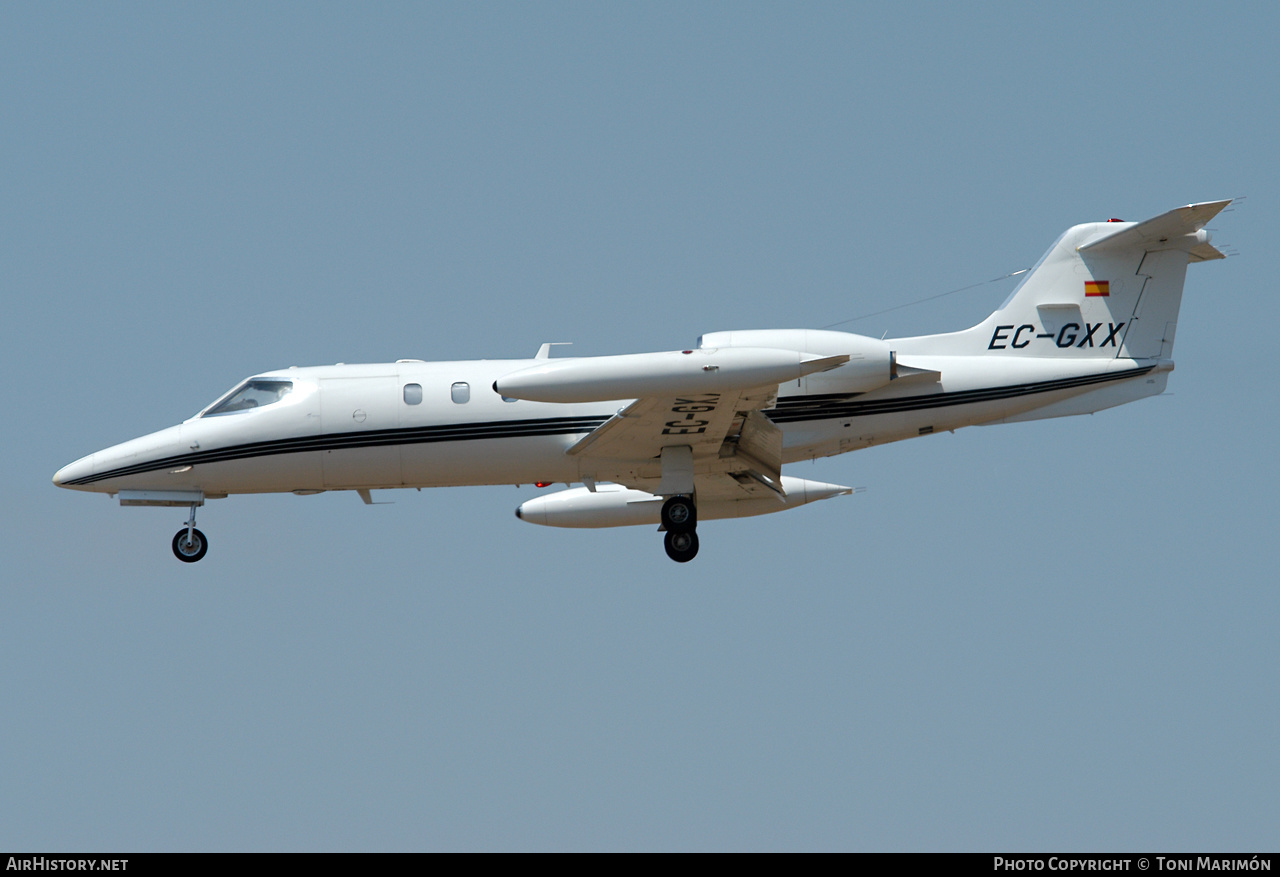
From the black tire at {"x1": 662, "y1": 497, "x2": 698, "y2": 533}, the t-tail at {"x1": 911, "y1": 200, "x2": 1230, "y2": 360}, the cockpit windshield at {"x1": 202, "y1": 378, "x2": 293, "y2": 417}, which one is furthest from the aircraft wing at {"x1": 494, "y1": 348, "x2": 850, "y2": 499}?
the cockpit windshield at {"x1": 202, "y1": 378, "x2": 293, "y2": 417}

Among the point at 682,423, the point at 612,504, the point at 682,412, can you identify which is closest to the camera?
the point at 682,412

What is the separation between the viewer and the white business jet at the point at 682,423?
20.1 m

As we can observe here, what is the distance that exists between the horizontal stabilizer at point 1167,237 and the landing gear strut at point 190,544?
532 inches

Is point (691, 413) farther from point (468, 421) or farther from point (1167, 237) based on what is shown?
point (1167, 237)

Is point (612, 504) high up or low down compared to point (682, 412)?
down

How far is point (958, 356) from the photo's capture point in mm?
20891

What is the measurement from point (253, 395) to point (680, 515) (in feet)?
21.2

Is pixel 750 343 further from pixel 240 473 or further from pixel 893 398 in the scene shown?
pixel 240 473

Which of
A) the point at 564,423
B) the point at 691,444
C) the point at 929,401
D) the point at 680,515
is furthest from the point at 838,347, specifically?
the point at 564,423

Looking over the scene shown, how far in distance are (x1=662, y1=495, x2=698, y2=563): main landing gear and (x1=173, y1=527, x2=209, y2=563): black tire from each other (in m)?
6.73

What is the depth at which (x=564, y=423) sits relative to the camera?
2022 centimetres

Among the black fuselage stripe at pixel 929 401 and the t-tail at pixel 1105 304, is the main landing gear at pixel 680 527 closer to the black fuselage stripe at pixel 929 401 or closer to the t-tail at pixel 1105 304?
the black fuselage stripe at pixel 929 401

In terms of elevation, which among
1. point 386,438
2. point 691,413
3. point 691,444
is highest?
point 691,413
